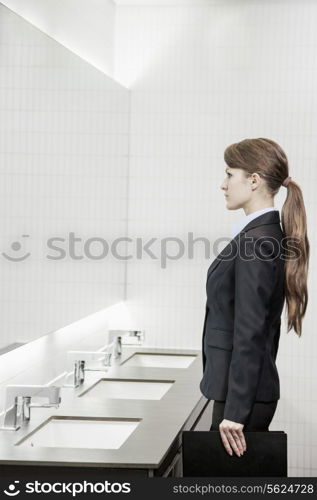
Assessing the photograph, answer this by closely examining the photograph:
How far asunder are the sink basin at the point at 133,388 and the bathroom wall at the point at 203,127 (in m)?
0.97

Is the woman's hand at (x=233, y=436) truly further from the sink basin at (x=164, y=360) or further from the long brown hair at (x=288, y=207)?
the sink basin at (x=164, y=360)

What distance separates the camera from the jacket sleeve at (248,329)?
2.02 meters

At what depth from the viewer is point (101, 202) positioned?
378cm

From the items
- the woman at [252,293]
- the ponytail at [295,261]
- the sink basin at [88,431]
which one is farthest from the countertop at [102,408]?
the ponytail at [295,261]

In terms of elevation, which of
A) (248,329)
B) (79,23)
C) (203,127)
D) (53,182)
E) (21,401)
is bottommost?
(21,401)

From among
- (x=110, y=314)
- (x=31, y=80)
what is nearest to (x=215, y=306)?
(x=31, y=80)

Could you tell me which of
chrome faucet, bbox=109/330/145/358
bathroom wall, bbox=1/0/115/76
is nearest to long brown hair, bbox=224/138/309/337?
bathroom wall, bbox=1/0/115/76

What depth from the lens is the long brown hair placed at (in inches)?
84.4

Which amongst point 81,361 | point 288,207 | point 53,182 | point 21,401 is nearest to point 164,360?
point 81,361

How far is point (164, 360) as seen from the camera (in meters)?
4.04

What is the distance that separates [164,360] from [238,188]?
199cm

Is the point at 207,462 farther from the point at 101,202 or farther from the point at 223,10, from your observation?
the point at 223,10

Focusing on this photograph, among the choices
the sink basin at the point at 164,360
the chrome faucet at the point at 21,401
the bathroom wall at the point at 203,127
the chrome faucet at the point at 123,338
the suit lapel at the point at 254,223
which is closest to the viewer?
the suit lapel at the point at 254,223

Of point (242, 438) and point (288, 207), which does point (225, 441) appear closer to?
point (242, 438)
